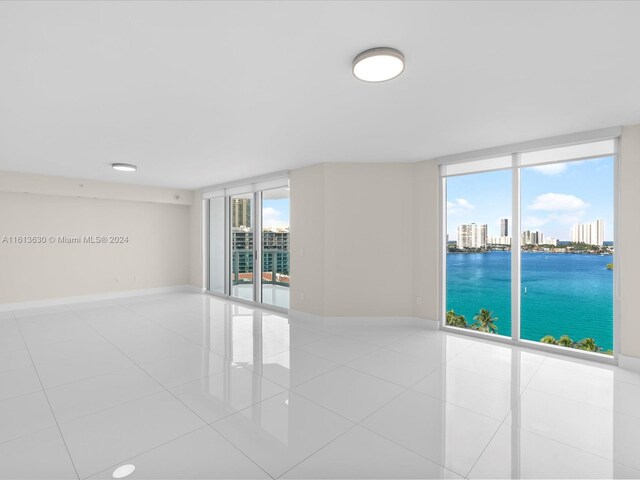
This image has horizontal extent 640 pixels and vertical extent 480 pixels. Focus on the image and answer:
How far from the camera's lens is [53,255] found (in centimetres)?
631

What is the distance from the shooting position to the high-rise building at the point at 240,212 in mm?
6961

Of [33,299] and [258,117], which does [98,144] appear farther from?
[33,299]

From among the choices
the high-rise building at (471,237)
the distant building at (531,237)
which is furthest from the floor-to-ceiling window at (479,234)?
the distant building at (531,237)

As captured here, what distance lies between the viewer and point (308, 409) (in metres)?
2.46

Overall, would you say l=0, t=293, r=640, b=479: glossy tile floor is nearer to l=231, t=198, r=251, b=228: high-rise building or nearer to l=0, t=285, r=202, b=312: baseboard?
l=0, t=285, r=202, b=312: baseboard

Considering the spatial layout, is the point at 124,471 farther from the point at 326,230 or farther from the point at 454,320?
the point at 454,320

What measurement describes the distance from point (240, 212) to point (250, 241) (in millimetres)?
939

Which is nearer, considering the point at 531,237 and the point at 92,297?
the point at 531,237

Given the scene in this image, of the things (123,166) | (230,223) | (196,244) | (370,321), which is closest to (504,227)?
(370,321)

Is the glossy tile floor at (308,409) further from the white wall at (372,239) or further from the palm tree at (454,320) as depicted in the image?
the white wall at (372,239)

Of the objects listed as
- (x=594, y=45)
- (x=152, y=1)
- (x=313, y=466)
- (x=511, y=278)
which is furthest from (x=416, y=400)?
(x=152, y=1)

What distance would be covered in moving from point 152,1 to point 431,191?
419cm

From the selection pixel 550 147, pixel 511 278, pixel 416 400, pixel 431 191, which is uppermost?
pixel 550 147

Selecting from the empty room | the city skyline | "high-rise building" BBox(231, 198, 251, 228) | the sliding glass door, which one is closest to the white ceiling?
the empty room
